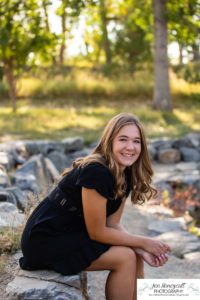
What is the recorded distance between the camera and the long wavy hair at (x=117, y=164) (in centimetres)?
350

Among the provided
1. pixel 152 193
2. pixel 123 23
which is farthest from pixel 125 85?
pixel 152 193

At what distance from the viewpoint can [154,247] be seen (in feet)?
11.6

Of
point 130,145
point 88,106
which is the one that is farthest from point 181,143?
point 130,145

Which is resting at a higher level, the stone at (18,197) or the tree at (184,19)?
the tree at (184,19)

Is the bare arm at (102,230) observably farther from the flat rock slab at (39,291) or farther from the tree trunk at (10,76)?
the tree trunk at (10,76)

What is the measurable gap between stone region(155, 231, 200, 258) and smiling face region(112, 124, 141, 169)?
107 inches

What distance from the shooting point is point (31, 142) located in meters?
10.0

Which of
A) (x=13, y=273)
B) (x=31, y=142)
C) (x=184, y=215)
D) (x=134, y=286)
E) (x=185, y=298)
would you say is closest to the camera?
(x=185, y=298)

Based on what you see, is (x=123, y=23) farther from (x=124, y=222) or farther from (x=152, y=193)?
(x=152, y=193)

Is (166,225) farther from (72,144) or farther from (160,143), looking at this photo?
(160,143)

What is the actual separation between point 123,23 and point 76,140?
40.7 ft

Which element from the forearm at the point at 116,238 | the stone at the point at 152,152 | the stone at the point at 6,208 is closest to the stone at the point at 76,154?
the stone at the point at 152,152

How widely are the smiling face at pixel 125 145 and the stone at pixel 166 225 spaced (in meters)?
3.32

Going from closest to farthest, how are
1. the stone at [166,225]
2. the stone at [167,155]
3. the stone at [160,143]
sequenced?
the stone at [166,225] < the stone at [167,155] < the stone at [160,143]
